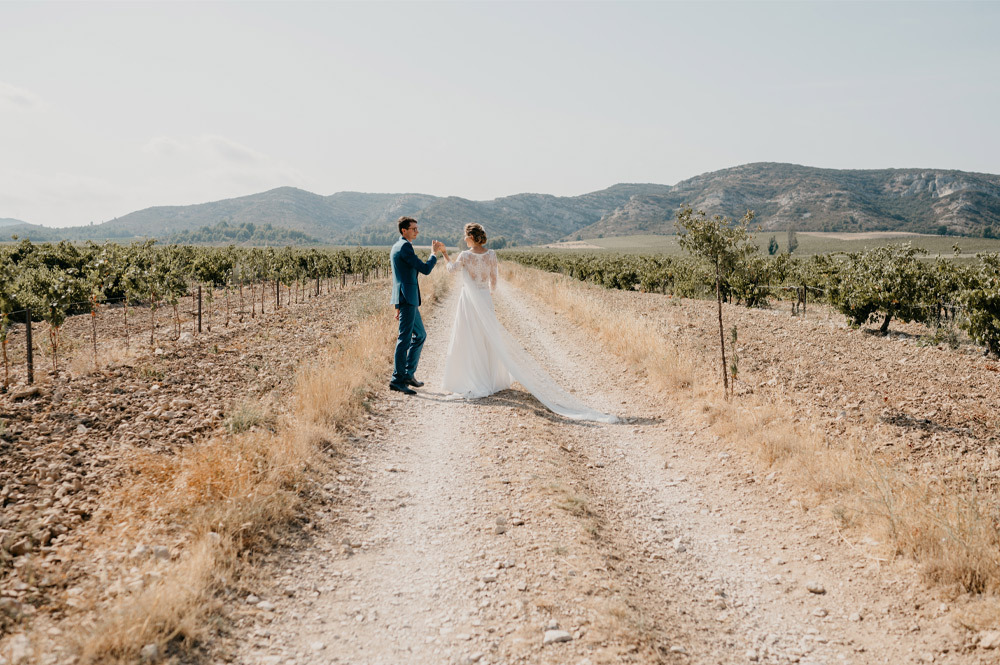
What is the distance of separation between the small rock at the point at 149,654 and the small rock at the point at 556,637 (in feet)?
6.79

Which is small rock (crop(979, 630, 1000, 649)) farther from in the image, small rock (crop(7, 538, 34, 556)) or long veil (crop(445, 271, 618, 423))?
small rock (crop(7, 538, 34, 556))

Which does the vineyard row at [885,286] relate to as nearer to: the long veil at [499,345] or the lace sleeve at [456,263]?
the long veil at [499,345]

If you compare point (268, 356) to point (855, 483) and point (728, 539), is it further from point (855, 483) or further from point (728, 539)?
point (855, 483)

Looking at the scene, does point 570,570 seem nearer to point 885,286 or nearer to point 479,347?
point 479,347

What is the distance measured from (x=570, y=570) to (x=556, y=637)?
72 centimetres

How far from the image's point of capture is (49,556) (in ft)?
11.8

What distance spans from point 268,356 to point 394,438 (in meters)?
5.39

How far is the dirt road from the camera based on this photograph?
10.4 ft

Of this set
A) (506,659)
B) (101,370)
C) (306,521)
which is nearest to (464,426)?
(306,521)

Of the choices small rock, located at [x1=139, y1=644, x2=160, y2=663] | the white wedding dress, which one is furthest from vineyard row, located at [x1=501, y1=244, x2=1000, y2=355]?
small rock, located at [x1=139, y1=644, x2=160, y2=663]

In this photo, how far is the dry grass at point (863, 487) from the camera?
3602 millimetres

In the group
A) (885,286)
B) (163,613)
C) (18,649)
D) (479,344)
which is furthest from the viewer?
(885,286)

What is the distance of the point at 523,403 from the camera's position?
795cm

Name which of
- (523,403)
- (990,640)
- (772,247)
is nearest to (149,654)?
(990,640)
